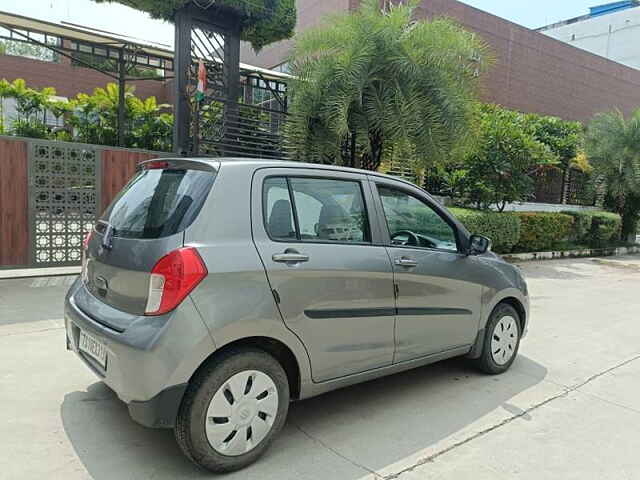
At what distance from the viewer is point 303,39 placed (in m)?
8.98

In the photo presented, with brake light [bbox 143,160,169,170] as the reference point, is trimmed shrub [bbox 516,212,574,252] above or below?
below

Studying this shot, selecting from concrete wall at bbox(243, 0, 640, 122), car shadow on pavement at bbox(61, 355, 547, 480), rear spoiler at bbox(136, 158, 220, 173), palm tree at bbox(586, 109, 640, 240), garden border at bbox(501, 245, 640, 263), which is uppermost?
concrete wall at bbox(243, 0, 640, 122)

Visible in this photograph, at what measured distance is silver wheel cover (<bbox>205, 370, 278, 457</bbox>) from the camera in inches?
99.0

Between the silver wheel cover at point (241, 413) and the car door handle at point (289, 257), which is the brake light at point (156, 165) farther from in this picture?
the silver wheel cover at point (241, 413)

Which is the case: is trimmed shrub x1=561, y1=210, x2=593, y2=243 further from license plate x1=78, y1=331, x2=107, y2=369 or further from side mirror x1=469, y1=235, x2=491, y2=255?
license plate x1=78, y1=331, x2=107, y2=369

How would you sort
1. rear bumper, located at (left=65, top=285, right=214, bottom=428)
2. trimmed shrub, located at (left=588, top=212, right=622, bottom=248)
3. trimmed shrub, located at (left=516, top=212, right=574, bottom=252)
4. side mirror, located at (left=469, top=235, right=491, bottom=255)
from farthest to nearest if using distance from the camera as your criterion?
trimmed shrub, located at (left=588, top=212, right=622, bottom=248)
trimmed shrub, located at (left=516, top=212, right=574, bottom=252)
side mirror, located at (left=469, top=235, right=491, bottom=255)
rear bumper, located at (left=65, top=285, right=214, bottom=428)

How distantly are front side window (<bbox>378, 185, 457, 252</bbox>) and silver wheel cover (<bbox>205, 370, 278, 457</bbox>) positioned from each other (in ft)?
4.49

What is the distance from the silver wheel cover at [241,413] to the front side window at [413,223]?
1369 mm

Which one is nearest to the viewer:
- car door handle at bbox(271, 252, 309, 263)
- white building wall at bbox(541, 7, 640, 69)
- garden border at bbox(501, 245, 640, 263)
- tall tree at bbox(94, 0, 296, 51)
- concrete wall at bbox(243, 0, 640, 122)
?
car door handle at bbox(271, 252, 309, 263)

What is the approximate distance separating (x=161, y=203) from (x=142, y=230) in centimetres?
19

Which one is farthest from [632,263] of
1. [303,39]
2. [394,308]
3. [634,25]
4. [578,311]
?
[634,25]

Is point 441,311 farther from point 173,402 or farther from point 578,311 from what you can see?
point 578,311

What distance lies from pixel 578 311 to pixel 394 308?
16.1 ft

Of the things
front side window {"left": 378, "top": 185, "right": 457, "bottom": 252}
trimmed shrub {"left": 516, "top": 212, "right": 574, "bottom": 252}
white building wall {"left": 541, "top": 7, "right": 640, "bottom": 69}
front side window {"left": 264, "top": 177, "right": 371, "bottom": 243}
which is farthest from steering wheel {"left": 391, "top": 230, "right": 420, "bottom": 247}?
white building wall {"left": 541, "top": 7, "right": 640, "bottom": 69}
